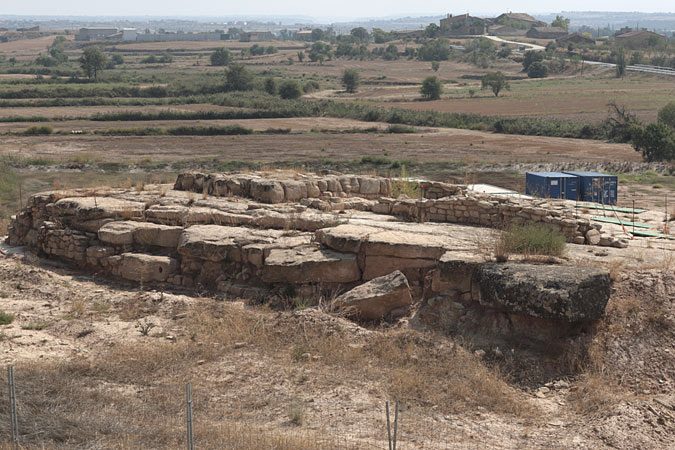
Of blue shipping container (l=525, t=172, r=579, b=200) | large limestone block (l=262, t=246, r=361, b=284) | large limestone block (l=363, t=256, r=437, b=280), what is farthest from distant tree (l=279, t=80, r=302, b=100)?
large limestone block (l=363, t=256, r=437, b=280)

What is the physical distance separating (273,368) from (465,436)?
9.60ft

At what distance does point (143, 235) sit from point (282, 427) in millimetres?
7174

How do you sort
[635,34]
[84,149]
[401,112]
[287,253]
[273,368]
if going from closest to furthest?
[273,368], [287,253], [84,149], [401,112], [635,34]

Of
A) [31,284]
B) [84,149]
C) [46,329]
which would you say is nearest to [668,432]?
[46,329]

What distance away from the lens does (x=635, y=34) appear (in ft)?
557

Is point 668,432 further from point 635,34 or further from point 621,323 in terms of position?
point 635,34

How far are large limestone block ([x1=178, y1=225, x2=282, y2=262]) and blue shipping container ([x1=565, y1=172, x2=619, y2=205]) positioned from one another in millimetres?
12999

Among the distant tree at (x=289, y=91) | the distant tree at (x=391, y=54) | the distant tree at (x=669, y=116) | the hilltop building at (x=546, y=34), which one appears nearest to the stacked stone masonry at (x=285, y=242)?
the distant tree at (x=669, y=116)

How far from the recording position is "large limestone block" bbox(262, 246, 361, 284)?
1241 centimetres

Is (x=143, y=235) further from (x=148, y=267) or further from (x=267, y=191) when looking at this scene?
(x=267, y=191)

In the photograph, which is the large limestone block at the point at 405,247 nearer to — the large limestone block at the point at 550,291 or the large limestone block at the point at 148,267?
the large limestone block at the point at 550,291

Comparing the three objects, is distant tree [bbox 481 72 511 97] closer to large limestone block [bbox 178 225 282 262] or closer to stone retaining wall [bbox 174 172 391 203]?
stone retaining wall [bbox 174 172 391 203]

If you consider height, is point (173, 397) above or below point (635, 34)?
below

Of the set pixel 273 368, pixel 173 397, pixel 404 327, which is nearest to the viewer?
pixel 173 397
